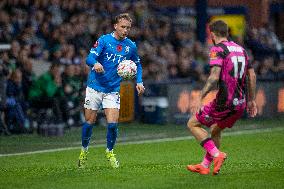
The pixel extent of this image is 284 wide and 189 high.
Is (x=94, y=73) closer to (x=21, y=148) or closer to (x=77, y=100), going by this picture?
(x=21, y=148)

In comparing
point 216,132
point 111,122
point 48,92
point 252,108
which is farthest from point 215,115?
point 48,92

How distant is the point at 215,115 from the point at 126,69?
2055 millimetres

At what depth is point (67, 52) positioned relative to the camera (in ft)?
78.9

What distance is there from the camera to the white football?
14664mm

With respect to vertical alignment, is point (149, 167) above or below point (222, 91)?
below

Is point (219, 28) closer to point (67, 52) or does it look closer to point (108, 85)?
point (108, 85)

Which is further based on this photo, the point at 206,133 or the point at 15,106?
the point at 15,106

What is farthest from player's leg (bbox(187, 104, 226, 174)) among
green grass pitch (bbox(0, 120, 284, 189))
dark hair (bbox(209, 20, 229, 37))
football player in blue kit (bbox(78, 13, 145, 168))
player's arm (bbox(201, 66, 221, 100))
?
football player in blue kit (bbox(78, 13, 145, 168))

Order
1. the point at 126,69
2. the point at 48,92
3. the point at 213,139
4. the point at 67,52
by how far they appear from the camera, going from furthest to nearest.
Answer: the point at 67,52 < the point at 48,92 < the point at 126,69 < the point at 213,139

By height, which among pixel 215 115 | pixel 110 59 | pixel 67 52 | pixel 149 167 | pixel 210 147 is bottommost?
pixel 149 167

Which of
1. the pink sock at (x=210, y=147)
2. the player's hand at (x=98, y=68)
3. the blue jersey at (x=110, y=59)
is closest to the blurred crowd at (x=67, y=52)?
the blue jersey at (x=110, y=59)

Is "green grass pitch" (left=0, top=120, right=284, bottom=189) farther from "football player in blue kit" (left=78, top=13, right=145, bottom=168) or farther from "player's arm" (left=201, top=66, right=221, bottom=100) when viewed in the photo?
"player's arm" (left=201, top=66, right=221, bottom=100)

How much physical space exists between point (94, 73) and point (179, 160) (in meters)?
2.28

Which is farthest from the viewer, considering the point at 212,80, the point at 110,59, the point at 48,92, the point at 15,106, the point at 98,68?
the point at 48,92
